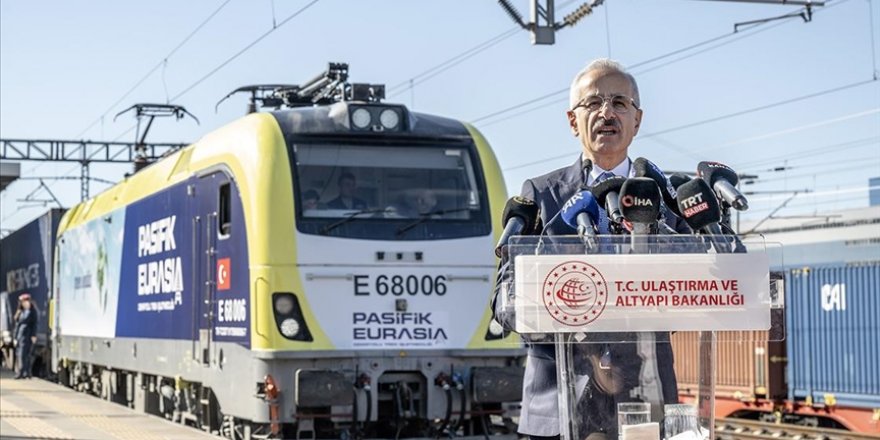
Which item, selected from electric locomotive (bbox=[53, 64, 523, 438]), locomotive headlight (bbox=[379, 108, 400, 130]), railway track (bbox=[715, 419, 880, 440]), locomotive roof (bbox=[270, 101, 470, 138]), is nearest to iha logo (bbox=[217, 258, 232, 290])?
electric locomotive (bbox=[53, 64, 523, 438])

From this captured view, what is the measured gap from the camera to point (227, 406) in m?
11.2

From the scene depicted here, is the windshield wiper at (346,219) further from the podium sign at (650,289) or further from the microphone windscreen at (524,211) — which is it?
the podium sign at (650,289)

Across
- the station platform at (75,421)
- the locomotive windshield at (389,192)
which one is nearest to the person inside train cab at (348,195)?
the locomotive windshield at (389,192)

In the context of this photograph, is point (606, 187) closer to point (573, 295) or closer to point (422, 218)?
point (573, 295)

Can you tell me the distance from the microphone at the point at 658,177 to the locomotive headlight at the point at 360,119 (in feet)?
26.0

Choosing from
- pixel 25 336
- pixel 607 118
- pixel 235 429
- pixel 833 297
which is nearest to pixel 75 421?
pixel 235 429

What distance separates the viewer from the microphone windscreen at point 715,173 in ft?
10.1

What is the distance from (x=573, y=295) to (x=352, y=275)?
7853 mm

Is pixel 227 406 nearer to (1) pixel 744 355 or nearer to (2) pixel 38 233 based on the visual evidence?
(1) pixel 744 355

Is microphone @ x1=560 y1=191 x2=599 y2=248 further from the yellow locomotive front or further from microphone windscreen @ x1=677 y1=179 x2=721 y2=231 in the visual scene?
the yellow locomotive front

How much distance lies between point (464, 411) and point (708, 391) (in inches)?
316

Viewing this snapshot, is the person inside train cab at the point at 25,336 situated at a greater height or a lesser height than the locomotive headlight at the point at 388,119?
lesser

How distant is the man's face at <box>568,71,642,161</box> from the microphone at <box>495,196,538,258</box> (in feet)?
0.70

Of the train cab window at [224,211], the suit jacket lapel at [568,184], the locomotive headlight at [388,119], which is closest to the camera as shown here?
the suit jacket lapel at [568,184]
